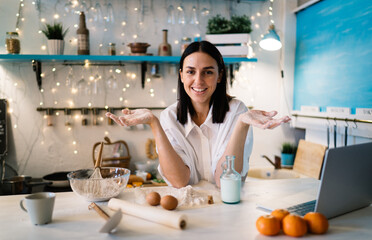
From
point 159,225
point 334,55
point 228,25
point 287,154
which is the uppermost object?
point 228,25

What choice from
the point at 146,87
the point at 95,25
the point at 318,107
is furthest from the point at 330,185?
the point at 95,25

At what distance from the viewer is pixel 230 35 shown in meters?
2.64

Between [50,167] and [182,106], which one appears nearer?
[182,106]

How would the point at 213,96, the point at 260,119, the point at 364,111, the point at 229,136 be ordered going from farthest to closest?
the point at 364,111 < the point at 213,96 < the point at 229,136 < the point at 260,119

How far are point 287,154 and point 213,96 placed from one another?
1.58 m

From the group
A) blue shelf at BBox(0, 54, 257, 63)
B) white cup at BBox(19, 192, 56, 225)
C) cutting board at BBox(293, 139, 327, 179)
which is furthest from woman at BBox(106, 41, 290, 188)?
cutting board at BBox(293, 139, 327, 179)

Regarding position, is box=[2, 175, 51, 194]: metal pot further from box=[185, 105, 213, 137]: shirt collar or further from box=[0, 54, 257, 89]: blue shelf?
box=[185, 105, 213, 137]: shirt collar

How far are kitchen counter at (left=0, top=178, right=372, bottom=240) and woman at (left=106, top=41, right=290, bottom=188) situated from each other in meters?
0.34

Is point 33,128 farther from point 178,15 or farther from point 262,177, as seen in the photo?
point 262,177

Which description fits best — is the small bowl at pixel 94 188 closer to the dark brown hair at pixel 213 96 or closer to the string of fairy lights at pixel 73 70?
the dark brown hair at pixel 213 96

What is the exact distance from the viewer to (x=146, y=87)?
2887 millimetres

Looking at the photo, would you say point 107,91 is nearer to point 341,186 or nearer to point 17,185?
point 17,185

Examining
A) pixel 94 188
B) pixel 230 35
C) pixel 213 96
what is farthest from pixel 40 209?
pixel 230 35

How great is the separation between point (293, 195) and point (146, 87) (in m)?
1.96
